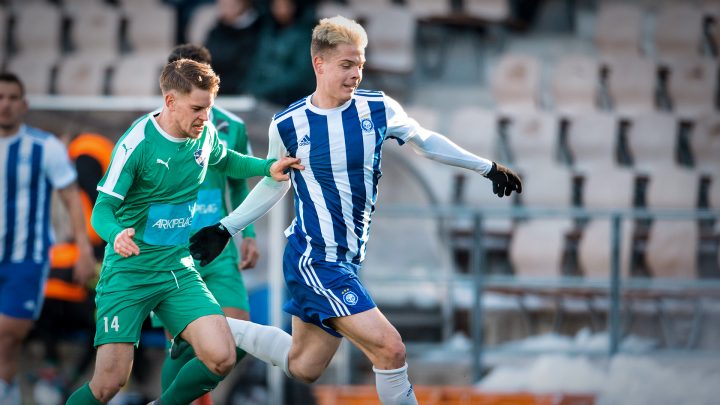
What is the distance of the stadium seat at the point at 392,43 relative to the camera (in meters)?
10.4

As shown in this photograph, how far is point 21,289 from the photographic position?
6332 mm

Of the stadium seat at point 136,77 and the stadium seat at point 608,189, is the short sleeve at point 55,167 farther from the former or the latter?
the stadium seat at point 608,189

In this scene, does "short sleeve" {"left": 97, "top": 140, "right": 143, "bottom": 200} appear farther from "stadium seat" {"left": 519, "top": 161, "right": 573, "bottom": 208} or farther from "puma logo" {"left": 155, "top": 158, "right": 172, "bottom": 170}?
"stadium seat" {"left": 519, "top": 161, "right": 573, "bottom": 208}

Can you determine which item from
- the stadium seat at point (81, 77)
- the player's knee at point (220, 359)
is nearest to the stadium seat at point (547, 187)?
the stadium seat at point (81, 77)

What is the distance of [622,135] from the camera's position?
9.93 metres

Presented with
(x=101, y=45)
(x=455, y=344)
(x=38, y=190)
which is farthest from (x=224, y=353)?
(x=101, y=45)

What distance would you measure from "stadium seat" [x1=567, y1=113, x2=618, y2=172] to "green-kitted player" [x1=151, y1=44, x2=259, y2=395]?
4.58m

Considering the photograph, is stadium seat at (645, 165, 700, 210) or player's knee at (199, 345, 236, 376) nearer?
player's knee at (199, 345, 236, 376)

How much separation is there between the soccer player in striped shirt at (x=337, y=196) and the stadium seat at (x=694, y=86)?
213 inches

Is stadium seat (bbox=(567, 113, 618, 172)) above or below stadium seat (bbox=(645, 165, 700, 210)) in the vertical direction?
above

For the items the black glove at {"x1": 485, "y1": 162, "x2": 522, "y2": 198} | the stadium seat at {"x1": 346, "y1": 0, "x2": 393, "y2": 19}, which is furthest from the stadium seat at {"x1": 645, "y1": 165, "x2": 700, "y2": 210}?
the black glove at {"x1": 485, "y1": 162, "x2": 522, "y2": 198}

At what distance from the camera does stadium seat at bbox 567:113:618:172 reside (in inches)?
375

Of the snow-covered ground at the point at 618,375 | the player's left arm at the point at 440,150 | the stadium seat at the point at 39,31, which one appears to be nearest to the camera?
the player's left arm at the point at 440,150

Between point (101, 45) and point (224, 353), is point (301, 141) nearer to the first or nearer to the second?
point (224, 353)
